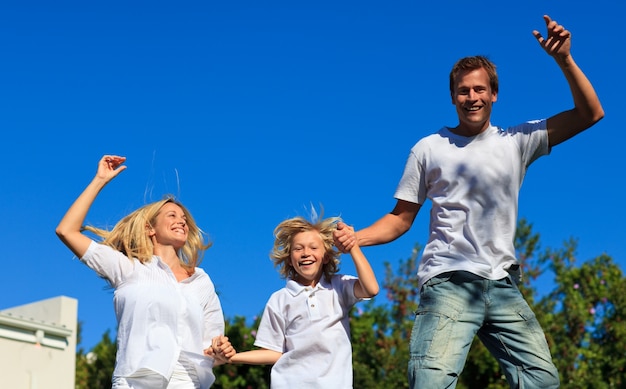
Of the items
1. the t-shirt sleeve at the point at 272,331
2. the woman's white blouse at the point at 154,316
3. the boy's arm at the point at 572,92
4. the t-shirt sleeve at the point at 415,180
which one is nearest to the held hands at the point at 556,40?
the boy's arm at the point at 572,92

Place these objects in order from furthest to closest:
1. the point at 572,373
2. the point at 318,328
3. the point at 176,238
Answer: the point at 572,373 < the point at 176,238 < the point at 318,328

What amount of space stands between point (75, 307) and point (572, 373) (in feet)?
23.4

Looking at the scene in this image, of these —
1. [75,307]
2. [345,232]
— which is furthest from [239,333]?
[345,232]

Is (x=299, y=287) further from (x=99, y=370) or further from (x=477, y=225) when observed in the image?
(x=99, y=370)

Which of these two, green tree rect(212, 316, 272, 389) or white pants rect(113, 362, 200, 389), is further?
green tree rect(212, 316, 272, 389)

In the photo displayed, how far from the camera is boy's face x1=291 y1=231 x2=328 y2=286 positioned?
5.11 m

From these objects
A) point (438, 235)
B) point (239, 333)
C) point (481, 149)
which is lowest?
point (438, 235)

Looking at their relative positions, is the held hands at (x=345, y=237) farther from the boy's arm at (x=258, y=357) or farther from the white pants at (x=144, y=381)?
the white pants at (x=144, y=381)

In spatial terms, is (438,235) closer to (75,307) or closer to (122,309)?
(122,309)

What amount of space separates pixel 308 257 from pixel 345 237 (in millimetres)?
616

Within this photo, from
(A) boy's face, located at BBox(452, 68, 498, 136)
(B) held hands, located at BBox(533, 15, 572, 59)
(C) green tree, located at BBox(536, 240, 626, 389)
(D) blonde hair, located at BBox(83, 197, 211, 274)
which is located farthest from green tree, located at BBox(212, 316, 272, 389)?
(B) held hands, located at BBox(533, 15, 572, 59)

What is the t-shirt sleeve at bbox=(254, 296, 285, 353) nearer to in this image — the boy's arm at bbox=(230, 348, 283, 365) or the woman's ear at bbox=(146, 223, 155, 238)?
the boy's arm at bbox=(230, 348, 283, 365)

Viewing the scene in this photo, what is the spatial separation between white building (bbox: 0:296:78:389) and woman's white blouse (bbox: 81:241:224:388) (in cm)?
820

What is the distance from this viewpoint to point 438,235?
14.2ft
